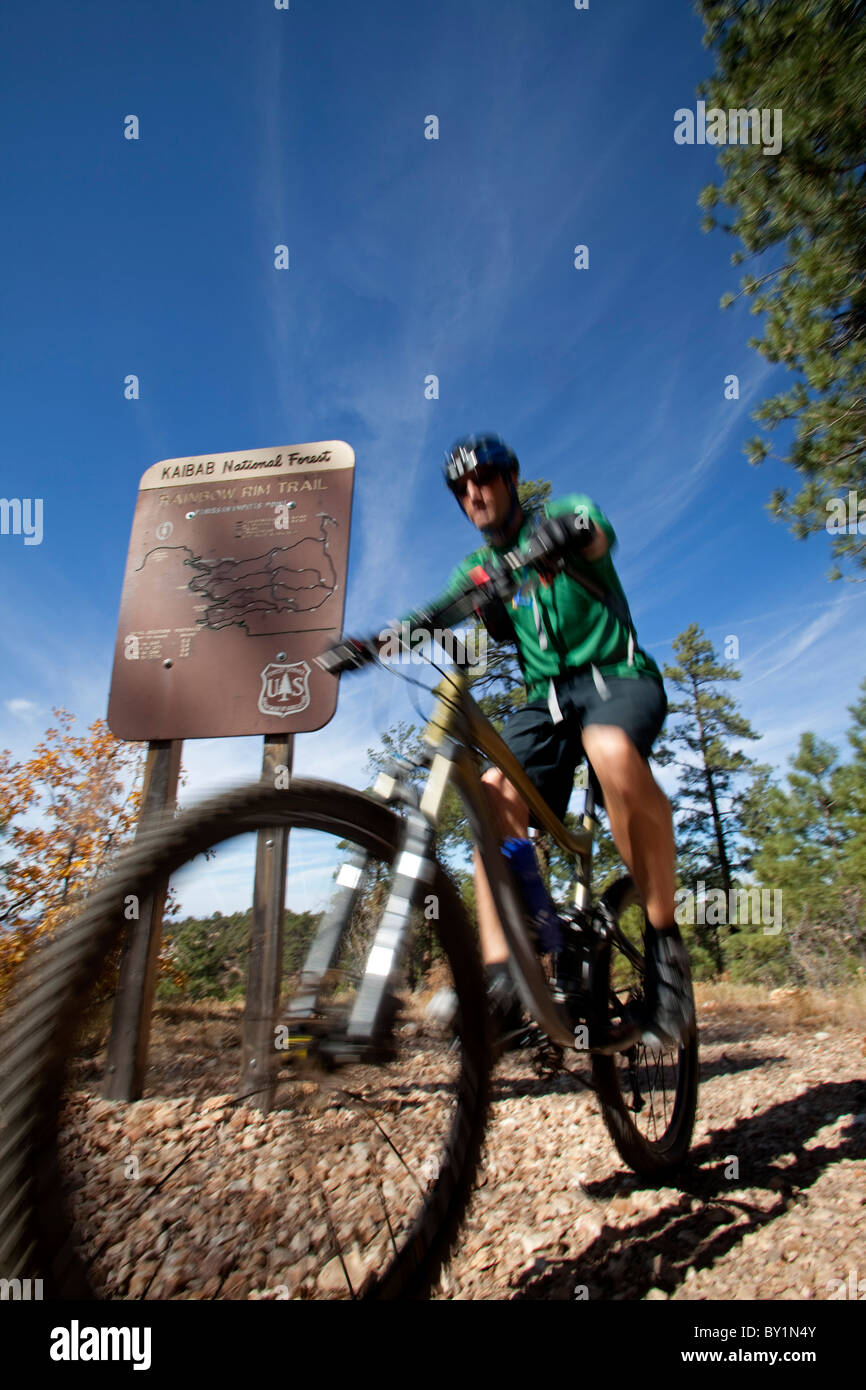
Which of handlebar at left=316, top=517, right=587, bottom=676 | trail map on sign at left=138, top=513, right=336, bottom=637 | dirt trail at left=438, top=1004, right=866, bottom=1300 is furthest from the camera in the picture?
trail map on sign at left=138, top=513, right=336, bottom=637

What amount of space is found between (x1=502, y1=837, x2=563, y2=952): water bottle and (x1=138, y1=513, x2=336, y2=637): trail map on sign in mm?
2516

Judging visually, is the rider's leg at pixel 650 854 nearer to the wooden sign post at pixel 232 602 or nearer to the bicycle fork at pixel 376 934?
the bicycle fork at pixel 376 934

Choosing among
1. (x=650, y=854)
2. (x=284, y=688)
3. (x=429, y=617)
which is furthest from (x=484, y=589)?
(x=284, y=688)

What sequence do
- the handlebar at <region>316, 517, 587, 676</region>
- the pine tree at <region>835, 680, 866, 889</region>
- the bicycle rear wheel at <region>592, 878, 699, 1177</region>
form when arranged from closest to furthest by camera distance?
1. the handlebar at <region>316, 517, 587, 676</region>
2. the bicycle rear wheel at <region>592, 878, 699, 1177</region>
3. the pine tree at <region>835, 680, 866, 889</region>

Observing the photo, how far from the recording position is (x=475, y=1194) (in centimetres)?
162

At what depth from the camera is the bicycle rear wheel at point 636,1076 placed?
2.19m

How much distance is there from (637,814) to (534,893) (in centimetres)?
46

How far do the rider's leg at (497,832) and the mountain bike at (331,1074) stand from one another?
0.36ft

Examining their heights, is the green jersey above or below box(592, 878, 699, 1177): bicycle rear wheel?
above

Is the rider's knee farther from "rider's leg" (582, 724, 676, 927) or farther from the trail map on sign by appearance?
the trail map on sign

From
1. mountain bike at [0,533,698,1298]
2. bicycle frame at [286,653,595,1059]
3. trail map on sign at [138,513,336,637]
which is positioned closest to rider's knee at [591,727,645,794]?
bicycle frame at [286,653,595,1059]

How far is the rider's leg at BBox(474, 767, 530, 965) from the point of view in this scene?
190 centimetres

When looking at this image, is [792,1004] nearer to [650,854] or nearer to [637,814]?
[650,854]

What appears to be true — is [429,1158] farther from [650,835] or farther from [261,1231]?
[650,835]
